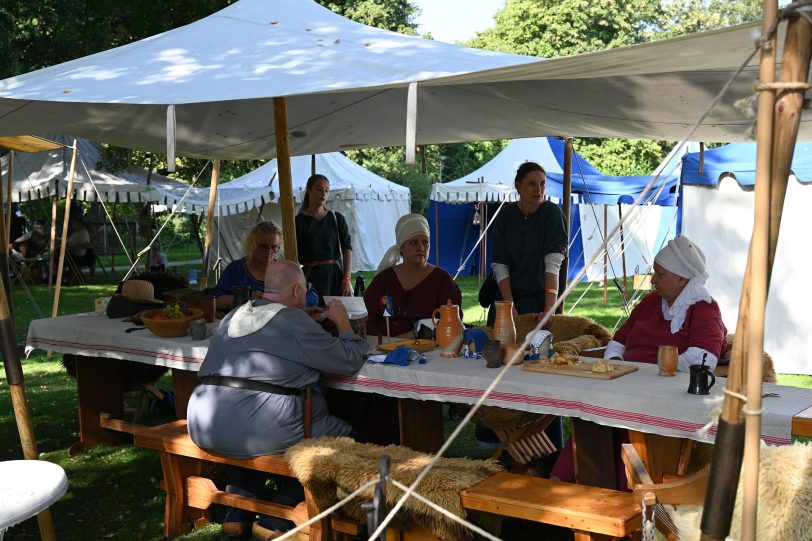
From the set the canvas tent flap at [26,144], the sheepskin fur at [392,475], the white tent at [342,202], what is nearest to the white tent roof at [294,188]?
the white tent at [342,202]

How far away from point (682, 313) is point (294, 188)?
1136cm

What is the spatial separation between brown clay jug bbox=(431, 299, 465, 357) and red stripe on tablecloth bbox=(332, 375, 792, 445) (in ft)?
1.10

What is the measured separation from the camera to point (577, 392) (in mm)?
3076

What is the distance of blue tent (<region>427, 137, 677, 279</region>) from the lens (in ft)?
34.0

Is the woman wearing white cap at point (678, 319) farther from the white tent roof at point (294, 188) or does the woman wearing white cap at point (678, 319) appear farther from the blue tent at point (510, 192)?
the white tent roof at point (294, 188)

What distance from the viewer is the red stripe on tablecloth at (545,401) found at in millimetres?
2832

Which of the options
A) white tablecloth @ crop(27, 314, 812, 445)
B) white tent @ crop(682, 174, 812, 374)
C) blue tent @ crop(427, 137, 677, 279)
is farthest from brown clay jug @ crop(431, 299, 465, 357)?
blue tent @ crop(427, 137, 677, 279)

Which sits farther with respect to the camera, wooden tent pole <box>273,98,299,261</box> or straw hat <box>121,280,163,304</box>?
straw hat <box>121,280,163,304</box>

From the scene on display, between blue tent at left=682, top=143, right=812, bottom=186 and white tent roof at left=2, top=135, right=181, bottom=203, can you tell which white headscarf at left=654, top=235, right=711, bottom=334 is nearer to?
blue tent at left=682, top=143, right=812, bottom=186

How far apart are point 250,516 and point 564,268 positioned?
3.28 m

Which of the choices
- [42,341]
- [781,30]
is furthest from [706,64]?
[42,341]

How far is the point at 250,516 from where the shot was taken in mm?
3783

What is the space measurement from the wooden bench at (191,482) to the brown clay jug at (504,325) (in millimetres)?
1046

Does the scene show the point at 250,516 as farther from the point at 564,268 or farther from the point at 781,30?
the point at 564,268
